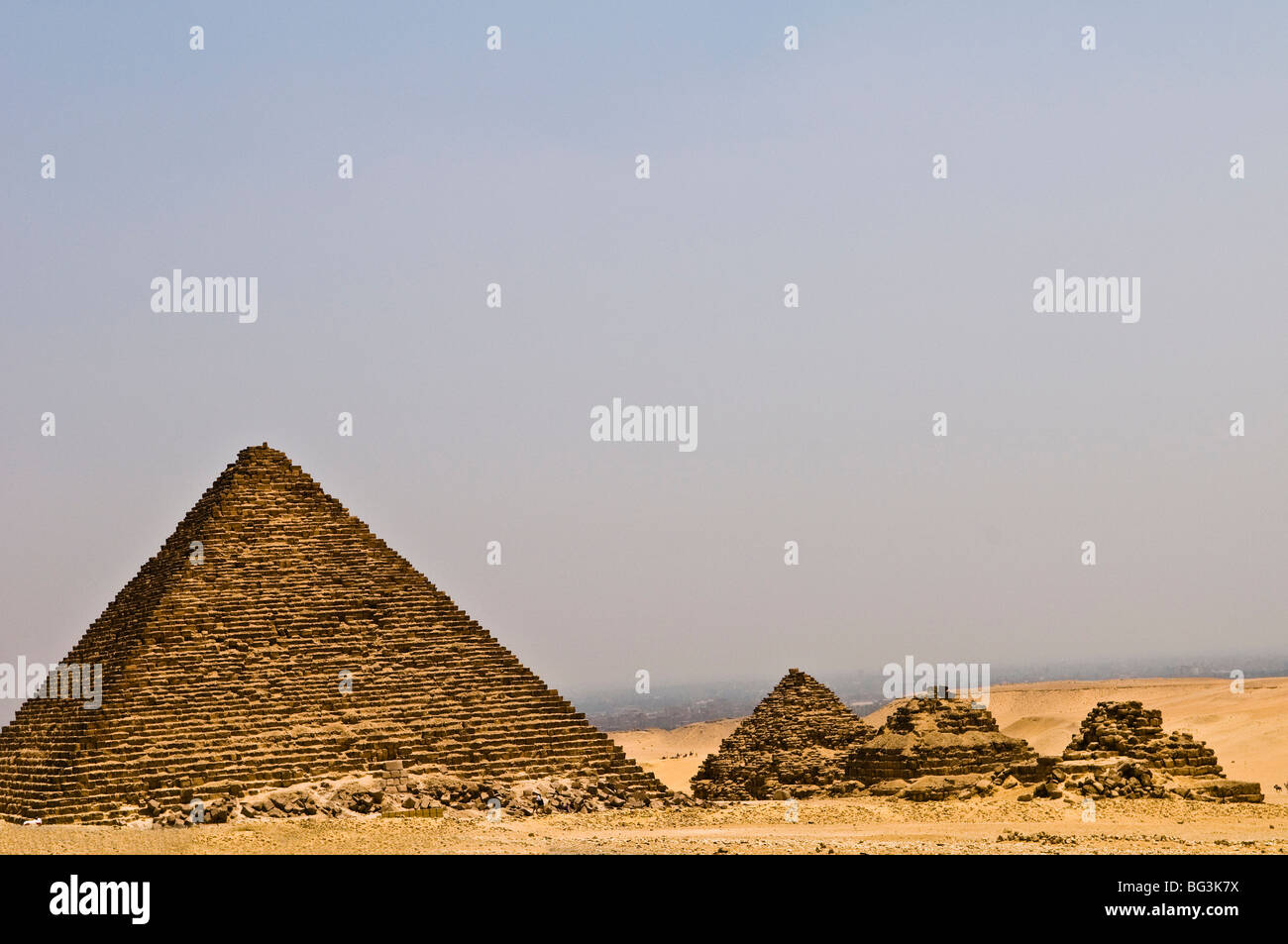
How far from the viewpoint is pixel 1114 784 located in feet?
124

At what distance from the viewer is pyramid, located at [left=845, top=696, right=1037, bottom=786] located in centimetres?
4438

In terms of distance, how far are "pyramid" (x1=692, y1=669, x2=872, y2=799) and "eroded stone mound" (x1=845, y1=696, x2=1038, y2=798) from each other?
Answer: 19.4ft

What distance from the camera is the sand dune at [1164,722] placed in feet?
224

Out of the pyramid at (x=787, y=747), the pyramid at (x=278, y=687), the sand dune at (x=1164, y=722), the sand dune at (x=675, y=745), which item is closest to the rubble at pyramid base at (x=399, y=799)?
the pyramid at (x=278, y=687)

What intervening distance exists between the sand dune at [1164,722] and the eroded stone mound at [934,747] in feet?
21.8

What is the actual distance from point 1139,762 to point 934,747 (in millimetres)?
6806

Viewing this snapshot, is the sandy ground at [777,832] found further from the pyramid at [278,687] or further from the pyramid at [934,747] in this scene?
the pyramid at [278,687]

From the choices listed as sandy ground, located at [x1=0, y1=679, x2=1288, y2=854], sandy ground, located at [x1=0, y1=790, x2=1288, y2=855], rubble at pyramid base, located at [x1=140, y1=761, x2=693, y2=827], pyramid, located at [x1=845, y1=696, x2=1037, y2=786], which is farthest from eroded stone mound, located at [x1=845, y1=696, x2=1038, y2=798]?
rubble at pyramid base, located at [x1=140, y1=761, x2=693, y2=827]

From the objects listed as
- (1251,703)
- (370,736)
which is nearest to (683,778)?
(1251,703)

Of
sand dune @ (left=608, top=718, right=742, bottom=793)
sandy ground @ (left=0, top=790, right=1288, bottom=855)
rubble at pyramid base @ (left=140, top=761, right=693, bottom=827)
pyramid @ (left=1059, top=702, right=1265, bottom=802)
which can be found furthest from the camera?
sand dune @ (left=608, top=718, right=742, bottom=793)

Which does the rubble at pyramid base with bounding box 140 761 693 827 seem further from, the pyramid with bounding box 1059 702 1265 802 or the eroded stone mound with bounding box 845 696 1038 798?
the pyramid with bounding box 1059 702 1265 802

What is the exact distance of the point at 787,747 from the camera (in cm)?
5684

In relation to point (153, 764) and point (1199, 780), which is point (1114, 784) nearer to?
point (1199, 780)

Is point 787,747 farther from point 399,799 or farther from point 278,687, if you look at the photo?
point 399,799
